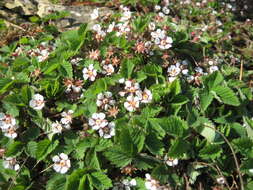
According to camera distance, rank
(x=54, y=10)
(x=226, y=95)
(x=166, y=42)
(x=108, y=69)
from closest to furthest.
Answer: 1. (x=226, y=95)
2. (x=108, y=69)
3. (x=166, y=42)
4. (x=54, y=10)

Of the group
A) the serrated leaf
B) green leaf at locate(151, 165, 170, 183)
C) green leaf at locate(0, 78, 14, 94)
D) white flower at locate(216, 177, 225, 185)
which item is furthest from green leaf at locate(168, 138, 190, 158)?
green leaf at locate(0, 78, 14, 94)

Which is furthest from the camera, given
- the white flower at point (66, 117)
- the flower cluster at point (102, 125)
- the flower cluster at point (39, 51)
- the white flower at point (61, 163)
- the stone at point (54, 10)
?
the stone at point (54, 10)

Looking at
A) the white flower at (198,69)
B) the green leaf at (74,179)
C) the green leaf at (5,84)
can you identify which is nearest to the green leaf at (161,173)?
the green leaf at (74,179)

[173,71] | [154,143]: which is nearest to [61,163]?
[154,143]

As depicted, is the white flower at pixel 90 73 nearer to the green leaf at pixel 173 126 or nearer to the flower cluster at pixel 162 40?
the flower cluster at pixel 162 40

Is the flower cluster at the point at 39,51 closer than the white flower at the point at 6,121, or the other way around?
the white flower at the point at 6,121

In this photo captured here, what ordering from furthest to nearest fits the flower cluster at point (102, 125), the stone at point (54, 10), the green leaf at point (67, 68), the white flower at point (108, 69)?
1. the stone at point (54, 10)
2. the white flower at point (108, 69)
3. the green leaf at point (67, 68)
4. the flower cluster at point (102, 125)

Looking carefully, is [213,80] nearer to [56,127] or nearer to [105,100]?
[105,100]
